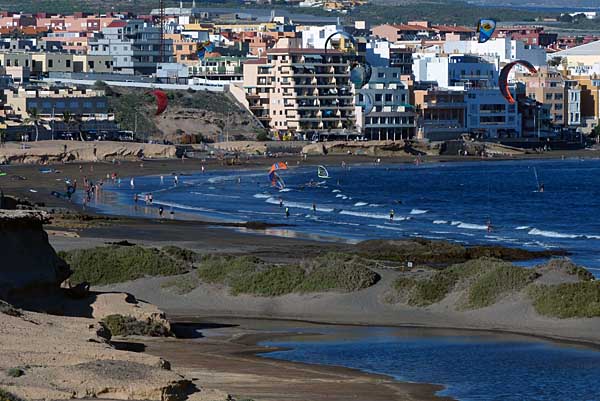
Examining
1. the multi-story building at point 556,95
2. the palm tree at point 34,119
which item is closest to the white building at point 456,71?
the multi-story building at point 556,95

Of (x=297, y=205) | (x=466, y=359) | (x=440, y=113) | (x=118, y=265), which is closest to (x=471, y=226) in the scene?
(x=297, y=205)

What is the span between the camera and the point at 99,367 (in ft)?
59.5

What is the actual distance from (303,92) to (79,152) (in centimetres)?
2979

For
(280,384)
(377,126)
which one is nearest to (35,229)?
(280,384)

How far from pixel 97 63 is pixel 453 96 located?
110 ft

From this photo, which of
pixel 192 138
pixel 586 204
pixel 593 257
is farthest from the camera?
pixel 192 138

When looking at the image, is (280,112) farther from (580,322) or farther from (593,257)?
(580,322)

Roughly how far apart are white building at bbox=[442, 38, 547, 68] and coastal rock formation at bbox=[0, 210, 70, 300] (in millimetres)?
126307

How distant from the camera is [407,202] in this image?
2820 inches

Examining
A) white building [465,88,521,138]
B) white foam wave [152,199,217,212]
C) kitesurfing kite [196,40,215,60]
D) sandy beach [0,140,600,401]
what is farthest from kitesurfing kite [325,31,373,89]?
sandy beach [0,140,600,401]

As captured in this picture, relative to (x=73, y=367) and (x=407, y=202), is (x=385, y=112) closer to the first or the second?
(x=407, y=202)

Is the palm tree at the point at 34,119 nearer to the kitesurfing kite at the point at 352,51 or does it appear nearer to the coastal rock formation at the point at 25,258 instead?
the kitesurfing kite at the point at 352,51

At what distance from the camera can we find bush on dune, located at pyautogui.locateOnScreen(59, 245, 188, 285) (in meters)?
32.0

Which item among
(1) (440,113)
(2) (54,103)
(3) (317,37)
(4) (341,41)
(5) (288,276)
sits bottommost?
(1) (440,113)
